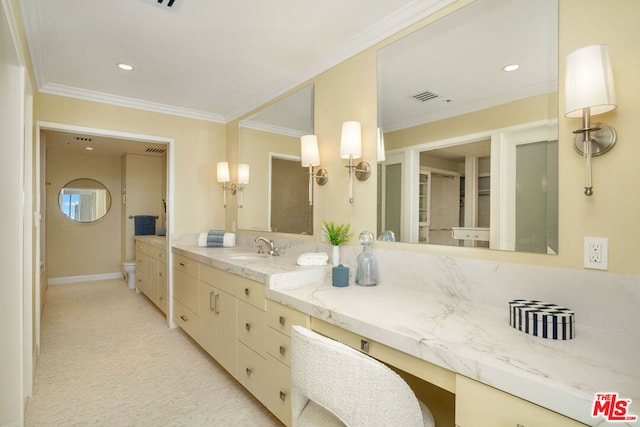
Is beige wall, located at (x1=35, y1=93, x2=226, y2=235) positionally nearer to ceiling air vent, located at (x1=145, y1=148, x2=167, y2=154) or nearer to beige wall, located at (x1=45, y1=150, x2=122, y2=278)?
ceiling air vent, located at (x1=145, y1=148, x2=167, y2=154)

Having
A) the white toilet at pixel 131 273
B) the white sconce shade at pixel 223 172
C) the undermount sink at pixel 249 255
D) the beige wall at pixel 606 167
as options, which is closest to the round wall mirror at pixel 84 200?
the white toilet at pixel 131 273

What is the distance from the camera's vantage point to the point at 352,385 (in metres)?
0.94

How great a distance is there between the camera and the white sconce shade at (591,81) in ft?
3.71

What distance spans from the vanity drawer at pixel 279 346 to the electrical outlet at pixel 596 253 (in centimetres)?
135

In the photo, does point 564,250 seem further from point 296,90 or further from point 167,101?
point 167,101

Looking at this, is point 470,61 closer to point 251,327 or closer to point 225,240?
point 251,327

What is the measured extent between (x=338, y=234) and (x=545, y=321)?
1.27 meters

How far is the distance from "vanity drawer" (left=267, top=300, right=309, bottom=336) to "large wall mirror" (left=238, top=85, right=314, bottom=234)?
2.88 ft

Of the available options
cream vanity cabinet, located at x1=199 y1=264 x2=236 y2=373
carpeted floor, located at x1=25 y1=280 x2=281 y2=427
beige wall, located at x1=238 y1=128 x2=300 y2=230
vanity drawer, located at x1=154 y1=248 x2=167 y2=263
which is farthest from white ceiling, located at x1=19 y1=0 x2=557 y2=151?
carpeted floor, located at x1=25 y1=280 x2=281 y2=427

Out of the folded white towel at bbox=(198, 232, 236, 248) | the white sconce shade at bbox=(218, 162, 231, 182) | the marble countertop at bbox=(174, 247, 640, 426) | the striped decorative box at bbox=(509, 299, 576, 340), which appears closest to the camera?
the marble countertop at bbox=(174, 247, 640, 426)

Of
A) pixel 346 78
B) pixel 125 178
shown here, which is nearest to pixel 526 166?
pixel 346 78

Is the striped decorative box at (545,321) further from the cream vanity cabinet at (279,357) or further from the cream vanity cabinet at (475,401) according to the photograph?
the cream vanity cabinet at (279,357)

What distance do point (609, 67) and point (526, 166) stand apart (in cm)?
43

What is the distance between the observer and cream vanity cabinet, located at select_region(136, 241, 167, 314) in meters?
3.85
